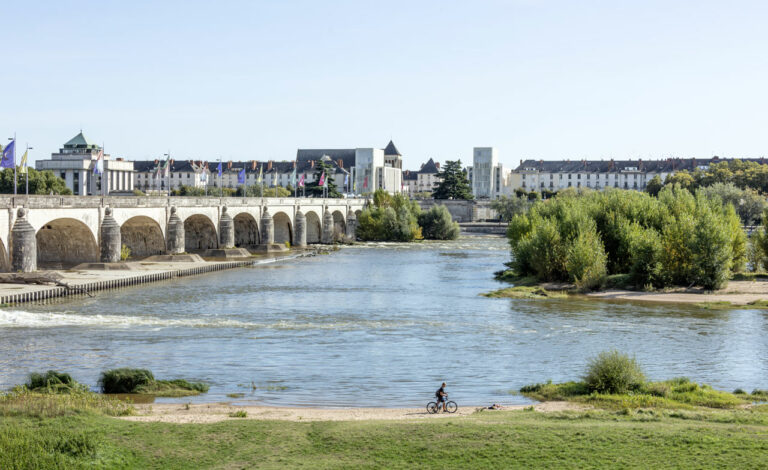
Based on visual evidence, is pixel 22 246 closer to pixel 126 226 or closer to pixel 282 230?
pixel 126 226

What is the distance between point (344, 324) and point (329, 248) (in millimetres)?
71205

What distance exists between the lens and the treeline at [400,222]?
449ft

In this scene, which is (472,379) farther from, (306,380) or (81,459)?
(81,459)

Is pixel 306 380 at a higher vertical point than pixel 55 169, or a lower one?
lower

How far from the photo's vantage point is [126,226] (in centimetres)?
8631

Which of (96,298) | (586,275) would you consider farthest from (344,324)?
(586,275)

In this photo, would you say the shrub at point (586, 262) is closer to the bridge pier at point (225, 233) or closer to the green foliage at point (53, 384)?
the green foliage at point (53, 384)

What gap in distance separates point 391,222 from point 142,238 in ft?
184

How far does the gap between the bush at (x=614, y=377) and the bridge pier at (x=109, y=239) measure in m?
→ 50.7

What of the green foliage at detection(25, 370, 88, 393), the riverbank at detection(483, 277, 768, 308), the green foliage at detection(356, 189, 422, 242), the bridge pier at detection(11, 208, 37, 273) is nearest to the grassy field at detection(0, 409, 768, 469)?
the green foliage at detection(25, 370, 88, 393)

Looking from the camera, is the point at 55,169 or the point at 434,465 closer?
the point at 434,465

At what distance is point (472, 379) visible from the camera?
115 feet

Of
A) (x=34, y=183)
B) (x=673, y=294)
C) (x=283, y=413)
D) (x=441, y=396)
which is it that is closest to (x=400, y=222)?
(x=34, y=183)

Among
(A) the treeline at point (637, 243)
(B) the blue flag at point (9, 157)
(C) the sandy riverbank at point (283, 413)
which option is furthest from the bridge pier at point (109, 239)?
(C) the sandy riverbank at point (283, 413)
